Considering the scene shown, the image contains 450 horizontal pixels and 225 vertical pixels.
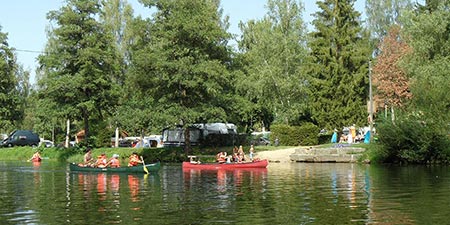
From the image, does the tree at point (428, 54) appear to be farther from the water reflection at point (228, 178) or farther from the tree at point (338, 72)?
the water reflection at point (228, 178)

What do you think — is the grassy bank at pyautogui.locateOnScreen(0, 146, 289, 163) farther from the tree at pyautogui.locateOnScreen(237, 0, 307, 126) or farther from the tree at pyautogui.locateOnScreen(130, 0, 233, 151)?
the tree at pyautogui.locateOnScreen(237, 0, 307, 126)

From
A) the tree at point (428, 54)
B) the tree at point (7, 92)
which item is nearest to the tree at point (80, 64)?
the tree at point (7, 92)

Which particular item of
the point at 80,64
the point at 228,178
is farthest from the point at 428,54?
the point at 80,64

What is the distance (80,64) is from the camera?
65312 mm

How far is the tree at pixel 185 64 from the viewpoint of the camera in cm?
5616

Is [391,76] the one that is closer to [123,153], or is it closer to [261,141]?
[261,141]

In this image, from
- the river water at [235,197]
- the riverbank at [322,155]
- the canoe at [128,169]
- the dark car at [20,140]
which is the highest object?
the dark car at [20,140]

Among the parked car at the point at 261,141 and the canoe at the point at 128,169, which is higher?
the parked car at the point at 261,141

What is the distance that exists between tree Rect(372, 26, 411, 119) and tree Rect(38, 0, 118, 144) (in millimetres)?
34002

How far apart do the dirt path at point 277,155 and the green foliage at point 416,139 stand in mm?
10297

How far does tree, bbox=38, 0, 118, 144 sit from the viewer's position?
6356 centimetres

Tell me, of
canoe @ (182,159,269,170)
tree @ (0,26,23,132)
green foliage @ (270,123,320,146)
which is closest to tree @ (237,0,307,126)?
green foliage @ (270,123,320,146)

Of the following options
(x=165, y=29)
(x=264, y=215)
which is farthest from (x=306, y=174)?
(x=165, y=29)

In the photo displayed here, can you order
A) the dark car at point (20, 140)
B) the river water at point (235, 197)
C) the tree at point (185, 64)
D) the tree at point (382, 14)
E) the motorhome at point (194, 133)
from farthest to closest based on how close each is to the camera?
1. the tree at point (382, 14)
2. the dark car at point (20, 140)
3. the motorhome at point (194, 133)
4. the tree at point (185, 64)
5. the river water at point (235, 197)
